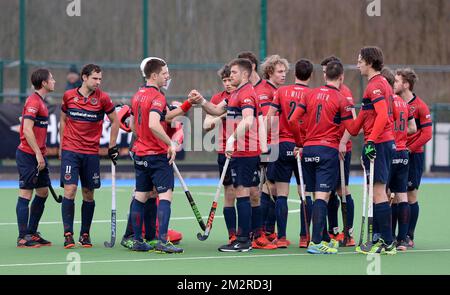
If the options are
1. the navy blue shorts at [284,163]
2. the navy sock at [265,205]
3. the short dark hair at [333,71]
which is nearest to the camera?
the short dark hair at [333,71]

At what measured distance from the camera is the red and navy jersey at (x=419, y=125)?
40.0 feet

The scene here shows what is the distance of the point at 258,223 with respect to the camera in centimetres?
1205

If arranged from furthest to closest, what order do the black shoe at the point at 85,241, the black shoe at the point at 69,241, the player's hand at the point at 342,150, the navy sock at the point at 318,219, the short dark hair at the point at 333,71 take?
the black shoe at the point at 85,241
the black shoe at the point at 69,241
the player's hand at the point at 342,150
the short dark hair at the point at 333,71
the navy sock at the point at 318,219

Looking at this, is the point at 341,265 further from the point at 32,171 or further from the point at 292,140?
the point at 32,171

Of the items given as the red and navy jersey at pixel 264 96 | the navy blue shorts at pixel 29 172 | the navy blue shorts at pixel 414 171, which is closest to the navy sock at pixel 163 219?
the navy blue shorts at pixel 29 172

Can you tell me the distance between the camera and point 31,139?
11.9m

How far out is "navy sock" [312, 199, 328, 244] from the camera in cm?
1126

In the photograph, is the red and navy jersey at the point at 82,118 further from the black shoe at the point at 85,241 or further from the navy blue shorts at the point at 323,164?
the navy blue shorts at the point at 323,164

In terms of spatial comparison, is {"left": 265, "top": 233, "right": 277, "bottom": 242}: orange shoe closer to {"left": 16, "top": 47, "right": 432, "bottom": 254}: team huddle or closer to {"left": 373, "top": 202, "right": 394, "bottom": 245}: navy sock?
{"left": 16, "top": 47, "right": 432, "bottom": 254}: team huddle

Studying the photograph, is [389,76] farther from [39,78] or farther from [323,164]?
[39,78]

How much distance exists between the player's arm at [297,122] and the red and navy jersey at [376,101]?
0.67 m

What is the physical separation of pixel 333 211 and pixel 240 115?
5.37 feet

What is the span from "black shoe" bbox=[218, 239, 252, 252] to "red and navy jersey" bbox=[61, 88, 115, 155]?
1.89 metres

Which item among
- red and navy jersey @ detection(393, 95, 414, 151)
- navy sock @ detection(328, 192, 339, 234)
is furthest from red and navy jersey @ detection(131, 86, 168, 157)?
red and navy jersey @ detection(393, 95, 414, 151)
